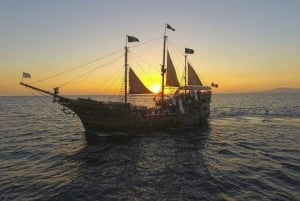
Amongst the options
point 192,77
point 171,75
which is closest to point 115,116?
point 171,75

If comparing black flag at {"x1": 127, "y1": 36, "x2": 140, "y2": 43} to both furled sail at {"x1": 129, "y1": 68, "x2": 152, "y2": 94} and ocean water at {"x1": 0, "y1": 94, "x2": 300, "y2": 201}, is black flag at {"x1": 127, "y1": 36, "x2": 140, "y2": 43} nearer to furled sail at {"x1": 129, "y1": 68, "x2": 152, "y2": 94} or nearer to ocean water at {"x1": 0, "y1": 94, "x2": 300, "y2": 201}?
furled sail at {"x1": 129, "y1": 68, "x2": 152, "y2": 94}

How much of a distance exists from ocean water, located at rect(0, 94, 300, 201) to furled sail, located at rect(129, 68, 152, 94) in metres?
7.30

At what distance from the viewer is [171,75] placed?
49.9 metres

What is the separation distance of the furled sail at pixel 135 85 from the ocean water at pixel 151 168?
7.30 metres

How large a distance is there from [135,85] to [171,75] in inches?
345

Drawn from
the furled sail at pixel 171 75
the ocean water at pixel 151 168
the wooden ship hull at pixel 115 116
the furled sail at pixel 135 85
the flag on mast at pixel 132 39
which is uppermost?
the flag on mast at pixel 132 39

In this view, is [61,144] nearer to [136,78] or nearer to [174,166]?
[136,78]

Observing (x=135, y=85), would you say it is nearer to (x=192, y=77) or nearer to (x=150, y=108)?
(x=150, y=108)

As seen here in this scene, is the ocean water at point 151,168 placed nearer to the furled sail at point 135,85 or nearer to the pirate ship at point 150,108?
the pirate ship at point 150,108

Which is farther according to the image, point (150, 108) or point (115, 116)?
point (150, 108)

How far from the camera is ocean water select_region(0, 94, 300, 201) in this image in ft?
61.3

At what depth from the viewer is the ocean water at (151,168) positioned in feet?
61.3

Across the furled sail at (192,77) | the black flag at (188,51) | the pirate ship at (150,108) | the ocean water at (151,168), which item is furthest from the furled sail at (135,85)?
the furled sail at (192,77)

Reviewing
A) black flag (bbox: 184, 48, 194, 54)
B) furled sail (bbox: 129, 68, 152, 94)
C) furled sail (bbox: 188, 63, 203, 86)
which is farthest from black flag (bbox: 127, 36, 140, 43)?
furled sail (bbox: 188, 63, 203, 86)
